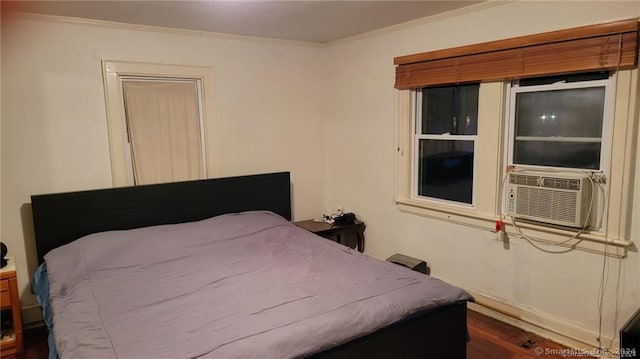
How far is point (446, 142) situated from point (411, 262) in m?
1.08

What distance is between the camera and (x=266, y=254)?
2.96 m

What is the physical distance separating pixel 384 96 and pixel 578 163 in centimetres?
172

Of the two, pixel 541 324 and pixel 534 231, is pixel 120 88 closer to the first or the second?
pixel 534 231

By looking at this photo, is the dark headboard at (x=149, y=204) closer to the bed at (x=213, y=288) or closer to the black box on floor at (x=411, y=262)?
the bed at (x=213, y=288)

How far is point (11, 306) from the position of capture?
2.67m

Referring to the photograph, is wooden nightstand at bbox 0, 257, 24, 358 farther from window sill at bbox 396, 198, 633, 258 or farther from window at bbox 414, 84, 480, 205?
window at bbox 414, 84, 480, 205

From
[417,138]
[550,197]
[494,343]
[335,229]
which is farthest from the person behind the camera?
[335,229]

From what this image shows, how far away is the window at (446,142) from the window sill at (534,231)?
0.44ft

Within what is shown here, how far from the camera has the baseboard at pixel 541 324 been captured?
2629 millimetres

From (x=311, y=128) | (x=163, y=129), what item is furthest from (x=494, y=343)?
(x=163, y=129)

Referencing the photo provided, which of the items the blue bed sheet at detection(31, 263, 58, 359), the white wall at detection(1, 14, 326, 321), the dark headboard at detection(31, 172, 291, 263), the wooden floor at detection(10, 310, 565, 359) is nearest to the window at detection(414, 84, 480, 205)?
the wooden floor at detection(10, 310, 565, 359)

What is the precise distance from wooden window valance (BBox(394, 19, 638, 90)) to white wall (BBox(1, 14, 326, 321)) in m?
1.46

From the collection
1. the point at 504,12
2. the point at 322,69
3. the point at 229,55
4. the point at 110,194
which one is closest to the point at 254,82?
the point at 229,55

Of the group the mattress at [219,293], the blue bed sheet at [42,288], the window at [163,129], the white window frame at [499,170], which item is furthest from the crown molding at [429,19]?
the blue bed sheet at [42,288]
